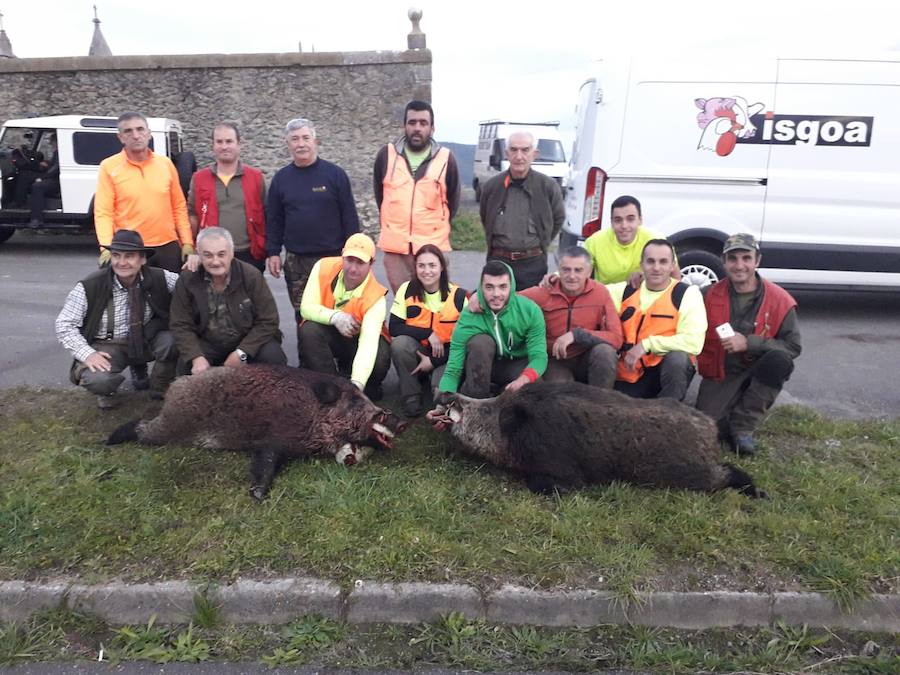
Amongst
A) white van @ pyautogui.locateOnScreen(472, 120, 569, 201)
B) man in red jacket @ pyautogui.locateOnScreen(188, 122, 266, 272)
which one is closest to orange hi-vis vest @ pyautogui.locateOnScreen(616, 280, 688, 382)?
man in red jacket @ pyautogui.locateOnScreen(188, 122, 266, 272)

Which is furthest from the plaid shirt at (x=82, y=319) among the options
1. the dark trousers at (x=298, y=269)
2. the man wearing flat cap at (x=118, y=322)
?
the dark trousers at (x=298, y=269)

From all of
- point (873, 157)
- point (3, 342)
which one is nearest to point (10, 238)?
point (3, 342)

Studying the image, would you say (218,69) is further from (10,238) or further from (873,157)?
(873,157)

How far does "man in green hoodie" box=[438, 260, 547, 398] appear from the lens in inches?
195

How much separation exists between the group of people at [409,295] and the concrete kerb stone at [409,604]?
6.27ft

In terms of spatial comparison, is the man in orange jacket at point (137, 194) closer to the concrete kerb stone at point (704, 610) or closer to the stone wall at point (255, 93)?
the concrete kerb stone at point (704, 610)

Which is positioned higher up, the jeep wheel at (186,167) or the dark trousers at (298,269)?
the jeep wheel at (186,167)

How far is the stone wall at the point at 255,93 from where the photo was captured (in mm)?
14086

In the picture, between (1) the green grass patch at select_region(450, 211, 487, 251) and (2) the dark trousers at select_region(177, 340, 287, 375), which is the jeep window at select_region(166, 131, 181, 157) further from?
(2) the dark trousers at select_region(177, 340, 287, 375)

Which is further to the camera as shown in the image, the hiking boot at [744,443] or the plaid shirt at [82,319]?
the plaid shirt at [82,319]

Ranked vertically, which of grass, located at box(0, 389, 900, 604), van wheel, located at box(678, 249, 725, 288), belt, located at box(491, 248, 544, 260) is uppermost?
belt, located at box(491, 248, 544, 260)

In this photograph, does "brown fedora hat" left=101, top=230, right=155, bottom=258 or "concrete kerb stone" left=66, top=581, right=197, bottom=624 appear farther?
"brown fedora hat" left=101, top=230, right=155, bottom=258

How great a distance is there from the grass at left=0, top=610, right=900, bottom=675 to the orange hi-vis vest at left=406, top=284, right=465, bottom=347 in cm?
272

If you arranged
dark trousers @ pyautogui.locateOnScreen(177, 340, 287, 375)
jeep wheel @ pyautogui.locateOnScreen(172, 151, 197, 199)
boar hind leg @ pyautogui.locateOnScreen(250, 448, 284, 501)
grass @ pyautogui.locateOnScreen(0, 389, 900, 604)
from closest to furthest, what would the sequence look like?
1. grass @ pyautogui.locateOnScreen(0, 389, 900, 604)
2. boar hind leg @ pyautogui.locateOnScreen(250, 448, 284, 501)
3. dark trousers @ pyautogui.locateOnScreen(177, 340, 287, 375)
4. jeep wheel @ pyautogui.locateOnScreen(172, 151, 197, 199)
